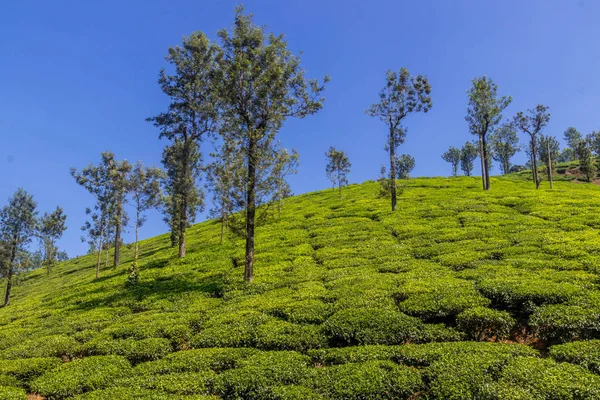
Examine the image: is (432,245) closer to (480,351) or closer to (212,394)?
(480,351)

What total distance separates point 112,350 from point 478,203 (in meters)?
41.7

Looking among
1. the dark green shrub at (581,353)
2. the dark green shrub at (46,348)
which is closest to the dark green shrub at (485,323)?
the dark green shrub at (581,353)

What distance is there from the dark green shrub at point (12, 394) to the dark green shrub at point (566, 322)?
22148mm

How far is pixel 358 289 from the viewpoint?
2259 centimetres

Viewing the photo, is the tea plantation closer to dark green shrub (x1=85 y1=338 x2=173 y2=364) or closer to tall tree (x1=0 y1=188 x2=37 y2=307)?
dark green shrub (x1=85 y1=338 x2=173 y2=364)

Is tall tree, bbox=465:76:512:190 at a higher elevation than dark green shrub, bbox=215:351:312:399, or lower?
higher

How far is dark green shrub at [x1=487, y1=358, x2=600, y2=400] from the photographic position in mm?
11625

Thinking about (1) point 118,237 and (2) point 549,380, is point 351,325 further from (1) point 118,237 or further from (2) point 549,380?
(1) point 118,237

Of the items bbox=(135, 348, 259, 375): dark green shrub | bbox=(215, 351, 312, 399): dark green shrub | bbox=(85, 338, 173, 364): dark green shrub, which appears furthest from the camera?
bbox=(85, 338, 173, 364): dark green shrub

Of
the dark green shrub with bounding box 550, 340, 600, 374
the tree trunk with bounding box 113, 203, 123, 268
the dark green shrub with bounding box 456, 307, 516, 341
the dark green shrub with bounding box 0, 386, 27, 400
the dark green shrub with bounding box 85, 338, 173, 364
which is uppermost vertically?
the tree trunk with bounding box 113, 203, 123, 268

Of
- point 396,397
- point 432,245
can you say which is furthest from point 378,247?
point 396,397

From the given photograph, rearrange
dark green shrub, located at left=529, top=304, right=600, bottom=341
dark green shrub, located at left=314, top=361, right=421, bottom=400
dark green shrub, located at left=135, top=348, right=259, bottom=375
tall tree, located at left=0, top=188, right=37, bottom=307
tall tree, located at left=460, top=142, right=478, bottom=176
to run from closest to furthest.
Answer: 1. dark green shrub, located at left=314, top=361, right=421, bottom=400
2. dark green shrub, located at left=529, top=304, right=600, bottom=341
3. dark green shrub, located at left=135, top=348, right=259, bottom=375
4. tall tree, located at left=0, top=188, right=37, bottom=307
5. tall tree, located at left=460, top=142, right=478, bottom=176

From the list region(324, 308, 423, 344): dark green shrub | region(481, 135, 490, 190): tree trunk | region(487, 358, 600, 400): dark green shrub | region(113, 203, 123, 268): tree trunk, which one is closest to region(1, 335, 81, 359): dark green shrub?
region(324, 308, 423, 344): dark green shrub

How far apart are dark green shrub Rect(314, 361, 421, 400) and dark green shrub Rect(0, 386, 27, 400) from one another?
12585 millimetres
